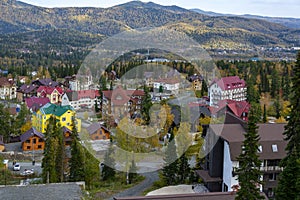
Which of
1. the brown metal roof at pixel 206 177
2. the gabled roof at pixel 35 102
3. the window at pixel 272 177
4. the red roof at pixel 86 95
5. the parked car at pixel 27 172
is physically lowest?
the parked car at pixel 27 172

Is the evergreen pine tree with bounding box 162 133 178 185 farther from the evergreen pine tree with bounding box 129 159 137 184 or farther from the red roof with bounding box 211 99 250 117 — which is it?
the red roof with bounding box 211 99 250 117

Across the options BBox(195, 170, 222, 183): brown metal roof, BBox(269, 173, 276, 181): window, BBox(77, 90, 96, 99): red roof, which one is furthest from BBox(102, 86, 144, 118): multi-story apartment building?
BBox(269, 173, 276, 181): window

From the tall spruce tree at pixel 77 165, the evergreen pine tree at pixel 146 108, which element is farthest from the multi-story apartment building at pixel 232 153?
the evergreen pine tree at pixel 146 108

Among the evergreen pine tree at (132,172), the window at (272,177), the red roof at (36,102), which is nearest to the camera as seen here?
the window at (272,177)

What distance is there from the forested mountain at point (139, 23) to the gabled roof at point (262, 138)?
2759 inches

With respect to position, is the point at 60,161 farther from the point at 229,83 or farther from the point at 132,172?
the point at 229,83

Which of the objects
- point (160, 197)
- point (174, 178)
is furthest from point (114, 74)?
point (160, 197)

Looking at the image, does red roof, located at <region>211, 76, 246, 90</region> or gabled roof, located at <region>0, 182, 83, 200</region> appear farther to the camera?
red roof, located at <region>211, 76, 246, 90</region>

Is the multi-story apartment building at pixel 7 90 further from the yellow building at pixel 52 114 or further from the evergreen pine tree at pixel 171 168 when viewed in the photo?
the evergreen pine tree at pixel 171 168

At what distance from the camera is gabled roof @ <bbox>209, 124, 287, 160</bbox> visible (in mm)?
11383

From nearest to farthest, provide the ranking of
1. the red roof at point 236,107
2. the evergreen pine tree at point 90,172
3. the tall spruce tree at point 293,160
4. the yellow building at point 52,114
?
1. the tall spruce tree at point 293,160
2. the evergreen pine tree at point 90,172
3. the yellow building at point 52,114
4. the red roof at point 236,107

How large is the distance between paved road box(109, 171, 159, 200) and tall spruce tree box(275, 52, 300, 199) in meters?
4.85

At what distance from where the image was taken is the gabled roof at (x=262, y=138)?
11383 mm

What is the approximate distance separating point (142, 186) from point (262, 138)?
3861 millimetres
